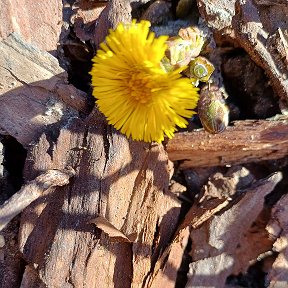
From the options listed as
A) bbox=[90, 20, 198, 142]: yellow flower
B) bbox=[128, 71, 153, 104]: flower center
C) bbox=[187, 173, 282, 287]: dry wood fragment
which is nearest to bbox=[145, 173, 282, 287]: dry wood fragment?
bbox=[187, 173, 282, 287]: dry wood fragment

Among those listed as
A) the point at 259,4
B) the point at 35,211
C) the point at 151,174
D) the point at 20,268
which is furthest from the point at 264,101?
the point at 20,268

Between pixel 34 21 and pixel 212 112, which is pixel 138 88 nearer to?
pixel 212 112

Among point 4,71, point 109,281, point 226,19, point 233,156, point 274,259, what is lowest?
point 109,281

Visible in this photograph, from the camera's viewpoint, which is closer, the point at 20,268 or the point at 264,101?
the point at 20,268

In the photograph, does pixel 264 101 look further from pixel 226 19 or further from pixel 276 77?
pixel 226 19

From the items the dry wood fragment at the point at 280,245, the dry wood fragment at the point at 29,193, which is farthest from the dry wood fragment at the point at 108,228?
the dry wood fragment at the point at 280,245

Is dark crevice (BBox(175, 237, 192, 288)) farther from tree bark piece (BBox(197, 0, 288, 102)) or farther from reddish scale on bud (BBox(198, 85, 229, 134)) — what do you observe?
tree bark piece (BBox(197, 0, 288, 102))

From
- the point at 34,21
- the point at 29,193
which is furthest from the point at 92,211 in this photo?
the point at 34,21
